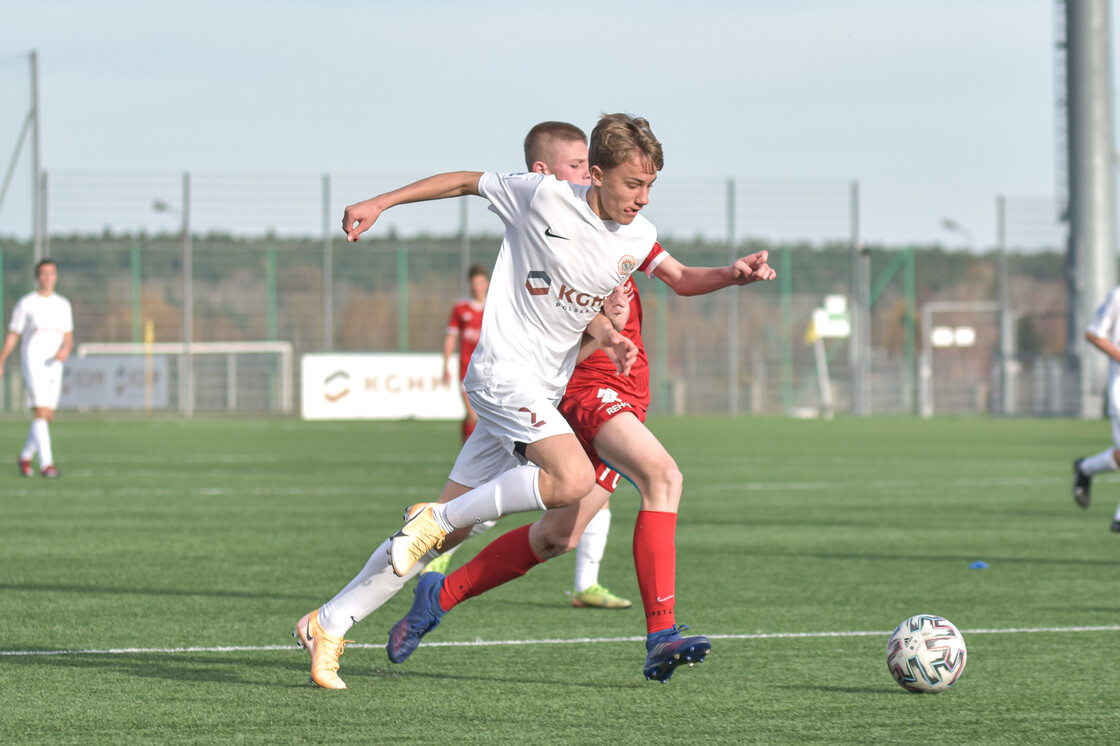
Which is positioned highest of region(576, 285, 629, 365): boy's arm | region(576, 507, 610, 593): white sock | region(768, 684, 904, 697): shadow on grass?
region(576, 285, 629, 365): boy's arm

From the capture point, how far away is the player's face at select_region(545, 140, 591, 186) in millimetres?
5758

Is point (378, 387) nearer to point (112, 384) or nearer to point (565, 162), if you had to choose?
point (112, 384)

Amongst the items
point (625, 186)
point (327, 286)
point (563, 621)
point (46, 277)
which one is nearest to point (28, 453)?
point (46, 277)

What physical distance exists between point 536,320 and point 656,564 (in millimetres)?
902

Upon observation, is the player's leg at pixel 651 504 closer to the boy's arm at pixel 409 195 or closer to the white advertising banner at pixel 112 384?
the boy's arm at pixel 409 195

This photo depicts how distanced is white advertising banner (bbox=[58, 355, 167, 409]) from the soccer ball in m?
27.7

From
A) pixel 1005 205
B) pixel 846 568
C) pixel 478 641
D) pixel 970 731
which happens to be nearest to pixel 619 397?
pixel 478 641

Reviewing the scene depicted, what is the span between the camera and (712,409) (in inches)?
1377

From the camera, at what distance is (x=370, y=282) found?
1345 inches

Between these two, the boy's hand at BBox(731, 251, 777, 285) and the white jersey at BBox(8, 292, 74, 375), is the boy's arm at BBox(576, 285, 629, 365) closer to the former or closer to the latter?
the boy's hand at BBox(731, 251, 777, 285)

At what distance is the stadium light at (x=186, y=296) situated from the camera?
3138cm

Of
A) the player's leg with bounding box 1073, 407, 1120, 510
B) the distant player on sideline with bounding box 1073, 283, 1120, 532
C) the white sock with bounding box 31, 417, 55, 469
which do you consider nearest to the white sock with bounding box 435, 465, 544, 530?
the distant player on sideline with bounding box 1073, 283, 1120, 532

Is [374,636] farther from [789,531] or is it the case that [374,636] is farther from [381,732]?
[789,531]

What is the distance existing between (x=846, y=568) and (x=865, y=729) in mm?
4051
